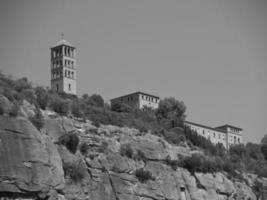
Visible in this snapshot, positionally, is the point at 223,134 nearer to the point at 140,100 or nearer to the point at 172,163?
the point at 140,100

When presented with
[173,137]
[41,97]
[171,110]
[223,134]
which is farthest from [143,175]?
[223,134]

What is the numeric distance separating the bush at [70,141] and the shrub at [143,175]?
24.5ft

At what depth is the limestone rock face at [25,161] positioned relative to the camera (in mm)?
64188

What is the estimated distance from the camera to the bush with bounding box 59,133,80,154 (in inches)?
2932

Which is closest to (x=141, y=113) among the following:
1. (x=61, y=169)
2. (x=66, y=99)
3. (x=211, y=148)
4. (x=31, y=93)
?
(x=211, y=148)

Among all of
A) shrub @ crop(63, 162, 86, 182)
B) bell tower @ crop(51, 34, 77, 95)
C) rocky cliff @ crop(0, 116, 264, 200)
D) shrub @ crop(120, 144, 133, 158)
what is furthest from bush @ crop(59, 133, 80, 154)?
bell tower @ crop(51, 34, 77, 95)

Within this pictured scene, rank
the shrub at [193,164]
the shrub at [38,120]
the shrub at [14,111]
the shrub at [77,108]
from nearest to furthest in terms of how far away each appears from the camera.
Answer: the shrub at [14,111] → the shrub at [38,120] → the shrub at [77,108] → the shrub at [193,164]

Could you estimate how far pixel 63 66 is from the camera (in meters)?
119

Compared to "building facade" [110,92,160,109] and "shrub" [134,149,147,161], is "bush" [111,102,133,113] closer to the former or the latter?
"shrub" [134,149,147,161]

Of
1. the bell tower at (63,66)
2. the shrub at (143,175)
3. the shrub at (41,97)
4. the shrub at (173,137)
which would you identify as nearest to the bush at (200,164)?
the shrub at (173,137)

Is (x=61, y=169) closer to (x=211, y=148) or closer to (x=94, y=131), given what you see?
(x=94, y=131)

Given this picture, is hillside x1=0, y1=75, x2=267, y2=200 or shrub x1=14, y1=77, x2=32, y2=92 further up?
shrub x1=14, y1=77, x2=32, y2=92

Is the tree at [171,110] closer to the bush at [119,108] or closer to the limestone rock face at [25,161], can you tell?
the bush at [119,108]

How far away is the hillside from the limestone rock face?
0.26 feet
